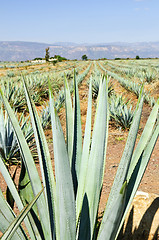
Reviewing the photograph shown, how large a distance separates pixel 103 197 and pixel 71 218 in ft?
5.11

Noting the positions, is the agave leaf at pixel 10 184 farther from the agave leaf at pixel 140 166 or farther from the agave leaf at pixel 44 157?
the agave leaf at pixel 140 166

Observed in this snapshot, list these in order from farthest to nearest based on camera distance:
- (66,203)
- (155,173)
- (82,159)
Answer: (155,173) → (82,159) → (66,203)

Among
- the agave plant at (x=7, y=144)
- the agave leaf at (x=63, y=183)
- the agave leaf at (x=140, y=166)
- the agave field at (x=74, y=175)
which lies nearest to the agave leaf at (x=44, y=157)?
the agave field at (x=74, y=175)

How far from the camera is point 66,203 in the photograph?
2.59 ft

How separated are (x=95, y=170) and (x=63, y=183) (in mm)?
208

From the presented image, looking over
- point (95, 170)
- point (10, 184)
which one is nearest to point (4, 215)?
point (10, 184)

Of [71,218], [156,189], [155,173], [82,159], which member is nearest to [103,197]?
[156,189]

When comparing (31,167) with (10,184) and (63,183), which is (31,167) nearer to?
(10,184)

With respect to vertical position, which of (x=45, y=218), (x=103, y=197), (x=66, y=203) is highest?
(x=66, y=203)

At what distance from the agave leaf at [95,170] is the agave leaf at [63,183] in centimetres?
11

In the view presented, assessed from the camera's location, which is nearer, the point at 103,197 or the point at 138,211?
the point at 138,211

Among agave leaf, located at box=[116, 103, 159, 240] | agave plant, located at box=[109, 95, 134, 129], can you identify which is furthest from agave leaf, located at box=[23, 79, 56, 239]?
agave plant, located at box=[109, 95, 134, 129]

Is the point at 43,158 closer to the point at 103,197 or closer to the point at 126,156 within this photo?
the point at 126,156

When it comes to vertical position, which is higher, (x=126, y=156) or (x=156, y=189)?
(x=126, y=156)
